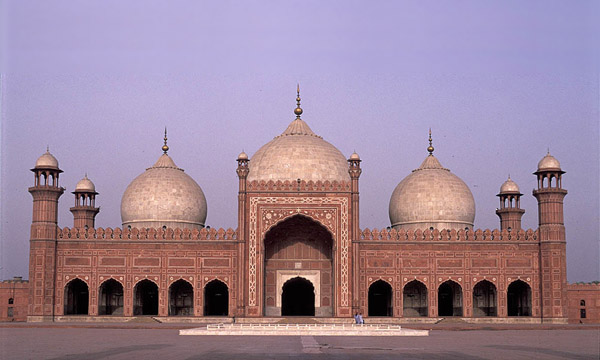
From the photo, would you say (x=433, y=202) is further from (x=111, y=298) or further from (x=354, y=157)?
(x=111, y=298)

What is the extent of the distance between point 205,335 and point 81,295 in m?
13.5

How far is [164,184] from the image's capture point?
31.1 metres

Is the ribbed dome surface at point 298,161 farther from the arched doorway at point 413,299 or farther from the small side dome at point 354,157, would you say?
the arched doorway at point 413,299

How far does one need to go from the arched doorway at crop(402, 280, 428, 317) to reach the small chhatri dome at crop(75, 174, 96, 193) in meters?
13.3

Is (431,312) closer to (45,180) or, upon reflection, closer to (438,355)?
(45,180)

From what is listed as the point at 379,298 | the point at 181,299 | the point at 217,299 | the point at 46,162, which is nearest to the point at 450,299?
the point at 379,298

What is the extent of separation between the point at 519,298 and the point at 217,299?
37.0ft

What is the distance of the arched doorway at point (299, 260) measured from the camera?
2798 cm

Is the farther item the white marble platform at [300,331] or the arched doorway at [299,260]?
the arched doorway at [299,260]

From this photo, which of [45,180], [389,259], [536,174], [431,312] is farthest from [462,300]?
[45,180]

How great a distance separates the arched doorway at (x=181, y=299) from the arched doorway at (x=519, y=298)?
1170cm

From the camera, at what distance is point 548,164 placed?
94.0ft

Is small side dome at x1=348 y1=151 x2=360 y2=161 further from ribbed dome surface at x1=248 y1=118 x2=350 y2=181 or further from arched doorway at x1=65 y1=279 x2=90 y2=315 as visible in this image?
arched doorway at x1=65 y1=279 x2=90 y2=315

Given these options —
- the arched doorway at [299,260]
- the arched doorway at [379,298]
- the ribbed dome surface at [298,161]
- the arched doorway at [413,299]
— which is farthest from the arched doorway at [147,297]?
the arched doorway at [413,299]
